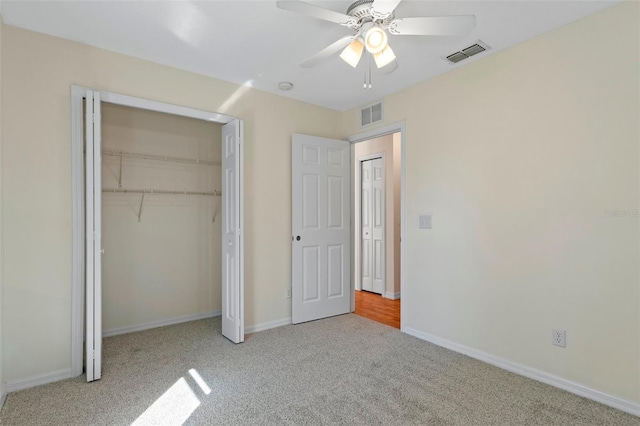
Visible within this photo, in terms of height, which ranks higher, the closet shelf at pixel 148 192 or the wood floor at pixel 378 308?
the closet shelf at pixel 148 192

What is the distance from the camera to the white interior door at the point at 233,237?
10.5ft

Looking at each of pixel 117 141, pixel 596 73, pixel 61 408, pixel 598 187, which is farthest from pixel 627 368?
pixel 117 141

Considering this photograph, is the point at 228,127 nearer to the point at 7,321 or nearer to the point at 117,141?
the point at 117,141

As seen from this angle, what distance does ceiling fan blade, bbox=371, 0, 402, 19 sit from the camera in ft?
5.58

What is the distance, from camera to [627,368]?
2105 millimetres

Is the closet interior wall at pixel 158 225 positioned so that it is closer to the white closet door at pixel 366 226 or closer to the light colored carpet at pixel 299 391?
the light colored carpet at pixel 299 391

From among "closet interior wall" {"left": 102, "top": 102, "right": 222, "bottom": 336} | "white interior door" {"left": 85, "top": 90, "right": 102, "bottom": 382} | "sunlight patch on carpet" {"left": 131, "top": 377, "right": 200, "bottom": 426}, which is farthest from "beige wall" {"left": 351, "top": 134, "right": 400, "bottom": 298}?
"white interior door" {"left": 85, "top": 90, "right": 102, "bottom": 382}

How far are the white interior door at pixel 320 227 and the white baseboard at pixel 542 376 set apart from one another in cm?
120

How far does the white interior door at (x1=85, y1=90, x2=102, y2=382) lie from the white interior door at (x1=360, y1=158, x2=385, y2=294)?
12.4 feet

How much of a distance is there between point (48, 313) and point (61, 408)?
0.72 m

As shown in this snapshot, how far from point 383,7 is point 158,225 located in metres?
3.21

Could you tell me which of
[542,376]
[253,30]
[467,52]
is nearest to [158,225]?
[253,30]

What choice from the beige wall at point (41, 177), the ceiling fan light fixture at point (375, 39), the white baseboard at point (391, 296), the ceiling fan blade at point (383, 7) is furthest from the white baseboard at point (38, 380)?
the white baseboard at point (391, 296)

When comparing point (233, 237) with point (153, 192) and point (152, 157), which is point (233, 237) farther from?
point (152, 157)
